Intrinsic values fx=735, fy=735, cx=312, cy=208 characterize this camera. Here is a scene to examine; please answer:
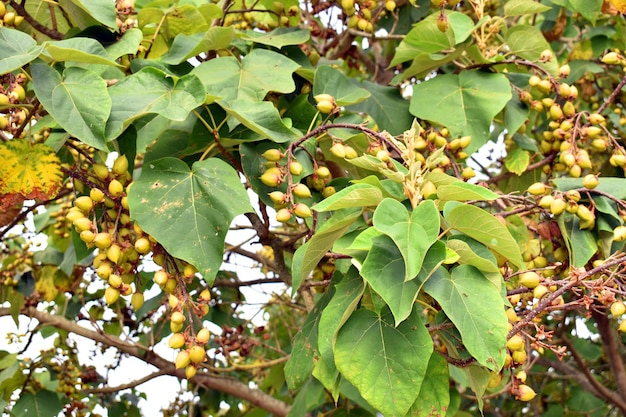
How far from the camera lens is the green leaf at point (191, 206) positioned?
151cm

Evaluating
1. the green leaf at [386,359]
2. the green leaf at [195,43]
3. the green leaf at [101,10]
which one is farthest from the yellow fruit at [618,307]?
the green leaf at [101,10]

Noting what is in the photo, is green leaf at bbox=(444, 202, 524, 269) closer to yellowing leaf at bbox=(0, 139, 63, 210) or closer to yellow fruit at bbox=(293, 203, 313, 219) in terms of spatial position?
yellow fruit at bbox=(293, 203, 313, 219)

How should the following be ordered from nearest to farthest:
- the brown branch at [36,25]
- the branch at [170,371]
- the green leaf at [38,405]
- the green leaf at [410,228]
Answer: the green leaf at [410,228] → the brown branch at [36,25] → the branch at [170,371] → the green leaf at [38,405]

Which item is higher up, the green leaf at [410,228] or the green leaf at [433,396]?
the green leaf at [410,228]

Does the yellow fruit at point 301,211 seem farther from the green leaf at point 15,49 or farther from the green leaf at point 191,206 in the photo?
the green leaf at point 15,49

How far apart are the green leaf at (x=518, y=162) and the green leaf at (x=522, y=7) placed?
0.46m

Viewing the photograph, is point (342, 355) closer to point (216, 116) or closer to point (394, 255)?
point (394, 255)

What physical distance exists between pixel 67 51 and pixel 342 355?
33.0 inches

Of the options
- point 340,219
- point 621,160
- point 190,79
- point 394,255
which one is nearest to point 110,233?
point 190,79

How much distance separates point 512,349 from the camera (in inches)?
55.4

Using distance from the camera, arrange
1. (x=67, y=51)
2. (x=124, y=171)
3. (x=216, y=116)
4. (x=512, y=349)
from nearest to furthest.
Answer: (x=512, y=349) → (x=67, y=51) → (x=124, y=171) → (x=216, y=116)

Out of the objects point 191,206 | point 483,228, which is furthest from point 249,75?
point 483,228

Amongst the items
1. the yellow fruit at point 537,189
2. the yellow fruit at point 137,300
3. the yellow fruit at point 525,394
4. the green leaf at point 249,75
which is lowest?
the yellow fruit at point 137,300

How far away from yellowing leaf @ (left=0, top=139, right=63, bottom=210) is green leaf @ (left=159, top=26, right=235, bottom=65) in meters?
0.39
